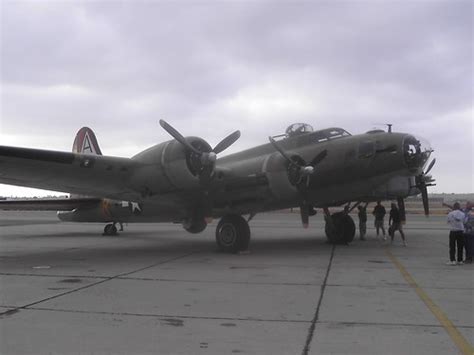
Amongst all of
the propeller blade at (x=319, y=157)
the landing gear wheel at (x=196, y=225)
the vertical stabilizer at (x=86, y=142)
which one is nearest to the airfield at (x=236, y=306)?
the landing gear wheel at (x=196, y=225)

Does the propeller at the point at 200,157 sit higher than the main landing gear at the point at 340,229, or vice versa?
the propeller at the point at 200,157

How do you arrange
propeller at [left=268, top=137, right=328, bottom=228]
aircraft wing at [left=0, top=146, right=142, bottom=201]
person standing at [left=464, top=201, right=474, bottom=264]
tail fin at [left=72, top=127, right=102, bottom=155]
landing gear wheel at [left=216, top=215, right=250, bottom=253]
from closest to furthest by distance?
1. aircraft wing at [left=0, top=146, right=142, bottom=201]
2. person standing at [left=464, top=201, right=474, bottom=264]
3. propeller at [left=268, top=137, right=328, bottom=228]
4. landing gear wheel at [left=216, top=215, right=250, bottom=253]
5. tail fin at [left=72, top=127, right=102, bottom=155]

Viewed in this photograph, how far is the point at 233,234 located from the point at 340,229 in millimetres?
4799

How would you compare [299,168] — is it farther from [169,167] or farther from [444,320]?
[444,320]

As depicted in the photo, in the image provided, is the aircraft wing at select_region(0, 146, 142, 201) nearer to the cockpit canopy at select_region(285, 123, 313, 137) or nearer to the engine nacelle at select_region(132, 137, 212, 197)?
the engine nacelle at select_region(132, 137, 212, 197)

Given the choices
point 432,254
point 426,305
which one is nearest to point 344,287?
A: point 426,305

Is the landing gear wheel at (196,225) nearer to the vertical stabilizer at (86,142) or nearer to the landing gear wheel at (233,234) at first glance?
the landing gear wheel at (233,234)

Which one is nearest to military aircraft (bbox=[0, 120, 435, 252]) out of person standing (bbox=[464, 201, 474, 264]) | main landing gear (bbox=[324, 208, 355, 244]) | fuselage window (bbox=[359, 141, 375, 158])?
fuselage window (bbox=[359, 141, 375, 158])

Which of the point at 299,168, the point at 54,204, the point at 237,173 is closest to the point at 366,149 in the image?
the point at 299,168

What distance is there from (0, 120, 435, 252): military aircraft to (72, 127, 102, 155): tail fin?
6.15 meters

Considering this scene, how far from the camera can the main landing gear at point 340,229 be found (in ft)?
53.0

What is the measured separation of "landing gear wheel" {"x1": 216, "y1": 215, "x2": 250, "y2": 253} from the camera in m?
13.0

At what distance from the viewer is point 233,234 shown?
13.1 meters

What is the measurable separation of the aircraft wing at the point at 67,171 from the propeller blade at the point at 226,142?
2.18m
